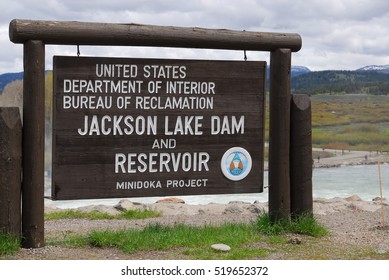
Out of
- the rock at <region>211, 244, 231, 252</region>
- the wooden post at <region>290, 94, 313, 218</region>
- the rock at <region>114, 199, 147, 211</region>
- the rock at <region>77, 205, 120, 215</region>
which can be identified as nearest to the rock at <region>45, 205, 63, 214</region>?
the rock at <region>77, 205, 120, 215</region>

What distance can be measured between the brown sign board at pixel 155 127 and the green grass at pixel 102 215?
3.41 metres

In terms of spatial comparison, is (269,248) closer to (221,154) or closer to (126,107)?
(221,154)

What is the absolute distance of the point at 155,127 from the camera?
347 inches

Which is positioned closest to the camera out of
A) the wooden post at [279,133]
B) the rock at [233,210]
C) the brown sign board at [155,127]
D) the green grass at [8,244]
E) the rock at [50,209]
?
the green grass at [8,244]

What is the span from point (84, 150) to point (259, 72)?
8.84ft

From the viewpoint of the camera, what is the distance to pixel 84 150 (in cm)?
857

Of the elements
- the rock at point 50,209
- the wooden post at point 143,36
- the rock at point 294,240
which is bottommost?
the rock at point 50,209

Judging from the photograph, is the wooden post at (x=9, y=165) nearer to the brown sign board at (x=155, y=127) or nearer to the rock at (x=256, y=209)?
the brown sign board at (x=155, y=127)

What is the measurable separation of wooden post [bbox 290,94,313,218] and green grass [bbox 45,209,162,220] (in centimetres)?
363

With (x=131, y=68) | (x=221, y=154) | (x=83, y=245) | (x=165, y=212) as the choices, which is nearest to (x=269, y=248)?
(x=221, y=154)

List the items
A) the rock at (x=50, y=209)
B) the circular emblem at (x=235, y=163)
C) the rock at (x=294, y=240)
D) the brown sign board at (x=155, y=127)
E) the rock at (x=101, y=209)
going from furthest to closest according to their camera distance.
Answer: the rock at (x=50, y=209), the rock at (x=101, y=209), the circular emblem at (x=235, y=163), the rock at (x=294, y=240), the brown sign board at (x=155, y=127)

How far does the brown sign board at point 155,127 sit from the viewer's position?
27.9 ft

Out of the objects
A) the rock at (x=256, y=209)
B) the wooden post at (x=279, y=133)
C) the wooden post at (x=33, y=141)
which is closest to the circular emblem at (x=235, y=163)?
the wooden post at (x=279, y=133)

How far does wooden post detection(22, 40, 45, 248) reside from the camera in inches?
321
